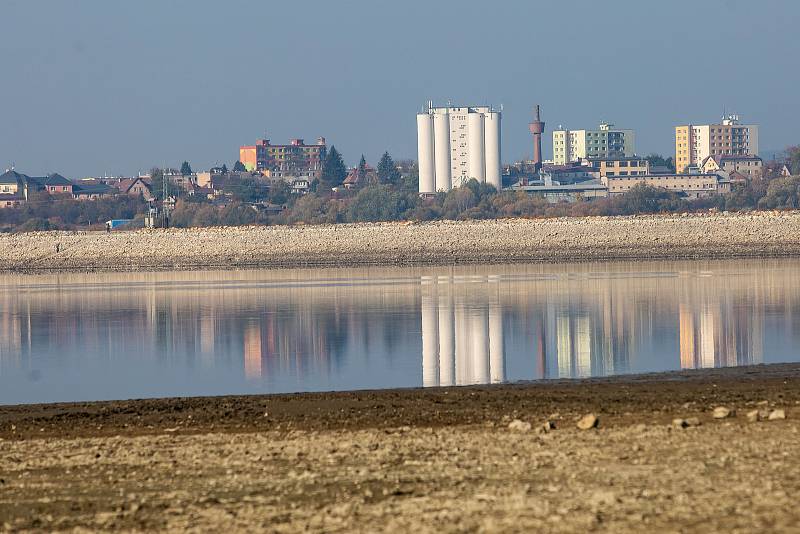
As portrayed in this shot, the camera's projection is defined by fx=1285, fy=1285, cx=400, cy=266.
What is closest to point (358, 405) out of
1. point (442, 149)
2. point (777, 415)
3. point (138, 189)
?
point (777, 415)

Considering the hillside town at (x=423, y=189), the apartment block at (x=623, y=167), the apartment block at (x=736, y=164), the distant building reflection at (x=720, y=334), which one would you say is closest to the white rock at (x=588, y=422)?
the distant building reflection at (x=720, y=334)

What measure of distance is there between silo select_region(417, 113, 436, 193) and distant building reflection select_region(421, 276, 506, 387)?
406ft

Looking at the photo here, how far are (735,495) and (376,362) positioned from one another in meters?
11.9

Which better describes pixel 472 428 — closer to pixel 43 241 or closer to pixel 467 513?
pixel 467 513

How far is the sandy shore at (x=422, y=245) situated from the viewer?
56.6m

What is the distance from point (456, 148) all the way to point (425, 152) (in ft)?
13.2

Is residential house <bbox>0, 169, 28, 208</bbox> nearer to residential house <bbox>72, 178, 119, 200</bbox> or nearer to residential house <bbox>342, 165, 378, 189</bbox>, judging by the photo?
residential house <bbox>72, 178, 119, 200</bbox>

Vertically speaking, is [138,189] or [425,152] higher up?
[425,152]

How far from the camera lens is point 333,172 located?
166 metres

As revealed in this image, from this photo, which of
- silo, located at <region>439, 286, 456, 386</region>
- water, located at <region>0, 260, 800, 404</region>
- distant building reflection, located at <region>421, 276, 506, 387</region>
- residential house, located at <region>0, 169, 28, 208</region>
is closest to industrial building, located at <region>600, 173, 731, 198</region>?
residential house, located at <region>0, 169, 28, 208</region>

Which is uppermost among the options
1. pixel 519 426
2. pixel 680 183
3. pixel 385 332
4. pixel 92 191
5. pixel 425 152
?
pixel 425 152

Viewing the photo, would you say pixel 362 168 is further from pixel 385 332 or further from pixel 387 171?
pixel 385 332

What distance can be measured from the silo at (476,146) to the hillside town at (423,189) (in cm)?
13

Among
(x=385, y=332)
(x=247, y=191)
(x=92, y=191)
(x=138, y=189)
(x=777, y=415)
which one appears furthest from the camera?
(x=92, y=191)
